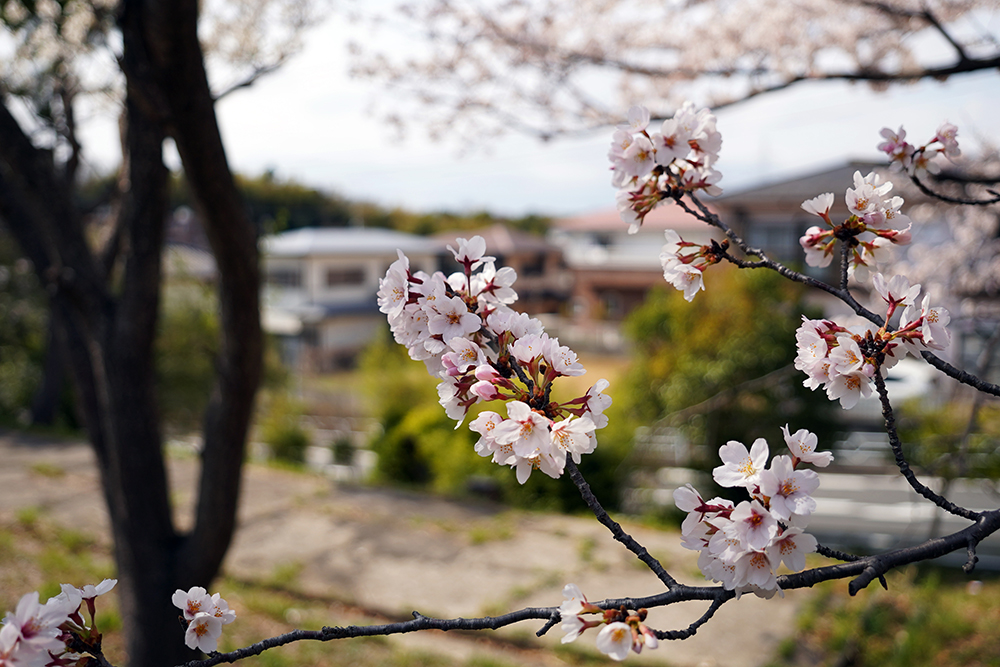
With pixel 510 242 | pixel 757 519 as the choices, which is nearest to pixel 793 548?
pixel 757 519

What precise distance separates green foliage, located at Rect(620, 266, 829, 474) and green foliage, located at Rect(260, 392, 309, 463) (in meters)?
4.52

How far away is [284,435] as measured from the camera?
9.05 m

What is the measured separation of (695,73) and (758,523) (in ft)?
9.70

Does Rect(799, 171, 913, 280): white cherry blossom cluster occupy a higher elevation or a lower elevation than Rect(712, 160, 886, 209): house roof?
lower

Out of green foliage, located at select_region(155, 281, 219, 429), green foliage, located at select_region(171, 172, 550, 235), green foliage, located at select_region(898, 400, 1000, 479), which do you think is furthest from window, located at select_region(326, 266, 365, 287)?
green foliage, located at select_region(898, 400, 1000, 479)

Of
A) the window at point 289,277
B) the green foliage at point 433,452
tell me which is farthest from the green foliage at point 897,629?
the window at point 289,277

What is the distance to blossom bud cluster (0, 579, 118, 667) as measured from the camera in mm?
737

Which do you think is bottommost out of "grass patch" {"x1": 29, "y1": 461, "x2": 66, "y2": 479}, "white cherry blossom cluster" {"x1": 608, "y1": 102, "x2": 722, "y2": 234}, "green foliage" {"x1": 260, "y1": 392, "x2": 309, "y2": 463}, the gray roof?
"green foliage" {"x1": 260, "y1": 392, "x2": 309, "y2": 463}

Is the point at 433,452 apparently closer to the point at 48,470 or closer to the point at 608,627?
the point at 48,470

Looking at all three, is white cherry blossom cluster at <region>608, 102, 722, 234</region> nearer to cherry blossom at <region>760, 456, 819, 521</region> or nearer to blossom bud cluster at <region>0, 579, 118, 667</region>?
cherry blossom at <region>760, 456, 819, 521</region>

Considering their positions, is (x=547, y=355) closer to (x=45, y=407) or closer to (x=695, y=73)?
(x=695, y=73)

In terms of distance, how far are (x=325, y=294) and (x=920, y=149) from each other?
20.2 meters

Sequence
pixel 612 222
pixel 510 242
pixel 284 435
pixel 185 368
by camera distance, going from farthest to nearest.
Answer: pixel 510 242
pixel 612 222
pixel 185 368
pixel 284 435

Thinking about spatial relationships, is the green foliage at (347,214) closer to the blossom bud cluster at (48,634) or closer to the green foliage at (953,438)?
the green foliage at (953,438)
